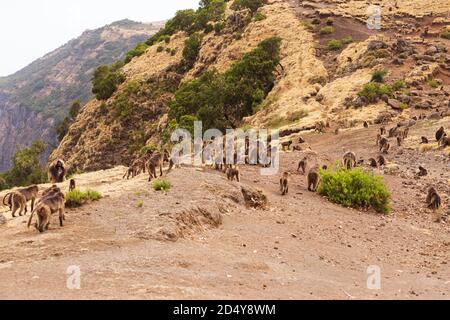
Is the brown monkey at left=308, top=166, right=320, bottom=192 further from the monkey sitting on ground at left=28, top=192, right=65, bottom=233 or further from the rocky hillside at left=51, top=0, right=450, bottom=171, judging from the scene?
the rocky hillside at left=51, top=0, right=450, bottom=171

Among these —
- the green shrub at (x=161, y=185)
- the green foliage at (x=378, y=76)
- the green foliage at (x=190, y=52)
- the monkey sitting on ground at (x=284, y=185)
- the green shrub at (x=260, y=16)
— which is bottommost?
the monkey sitting on ground at (x=284, y=185)

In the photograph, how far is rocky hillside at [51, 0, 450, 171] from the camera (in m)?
43.5

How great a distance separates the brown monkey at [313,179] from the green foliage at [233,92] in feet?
98.9

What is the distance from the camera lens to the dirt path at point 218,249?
9086 millimetres

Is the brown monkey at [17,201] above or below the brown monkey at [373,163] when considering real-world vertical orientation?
below

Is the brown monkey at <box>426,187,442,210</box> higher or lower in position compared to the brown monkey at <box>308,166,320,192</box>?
lower

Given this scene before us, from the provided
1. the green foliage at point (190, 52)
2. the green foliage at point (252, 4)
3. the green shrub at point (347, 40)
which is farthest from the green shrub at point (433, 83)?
the green foliage at point (190, 52)

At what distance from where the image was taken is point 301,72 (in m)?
54.5

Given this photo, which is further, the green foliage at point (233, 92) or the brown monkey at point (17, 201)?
the green foliage at point (233, 92)

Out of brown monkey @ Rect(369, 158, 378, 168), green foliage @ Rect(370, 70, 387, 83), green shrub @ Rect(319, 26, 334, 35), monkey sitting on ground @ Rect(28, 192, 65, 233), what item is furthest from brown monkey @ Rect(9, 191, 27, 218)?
green shrub @ Rect(319, 26, 334, 35)

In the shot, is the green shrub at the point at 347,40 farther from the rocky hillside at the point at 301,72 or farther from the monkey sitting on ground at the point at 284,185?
the monkey sitting on ground at the point at 284,185

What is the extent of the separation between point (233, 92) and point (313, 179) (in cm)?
3353

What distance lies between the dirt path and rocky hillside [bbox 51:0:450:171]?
78.3 ft
